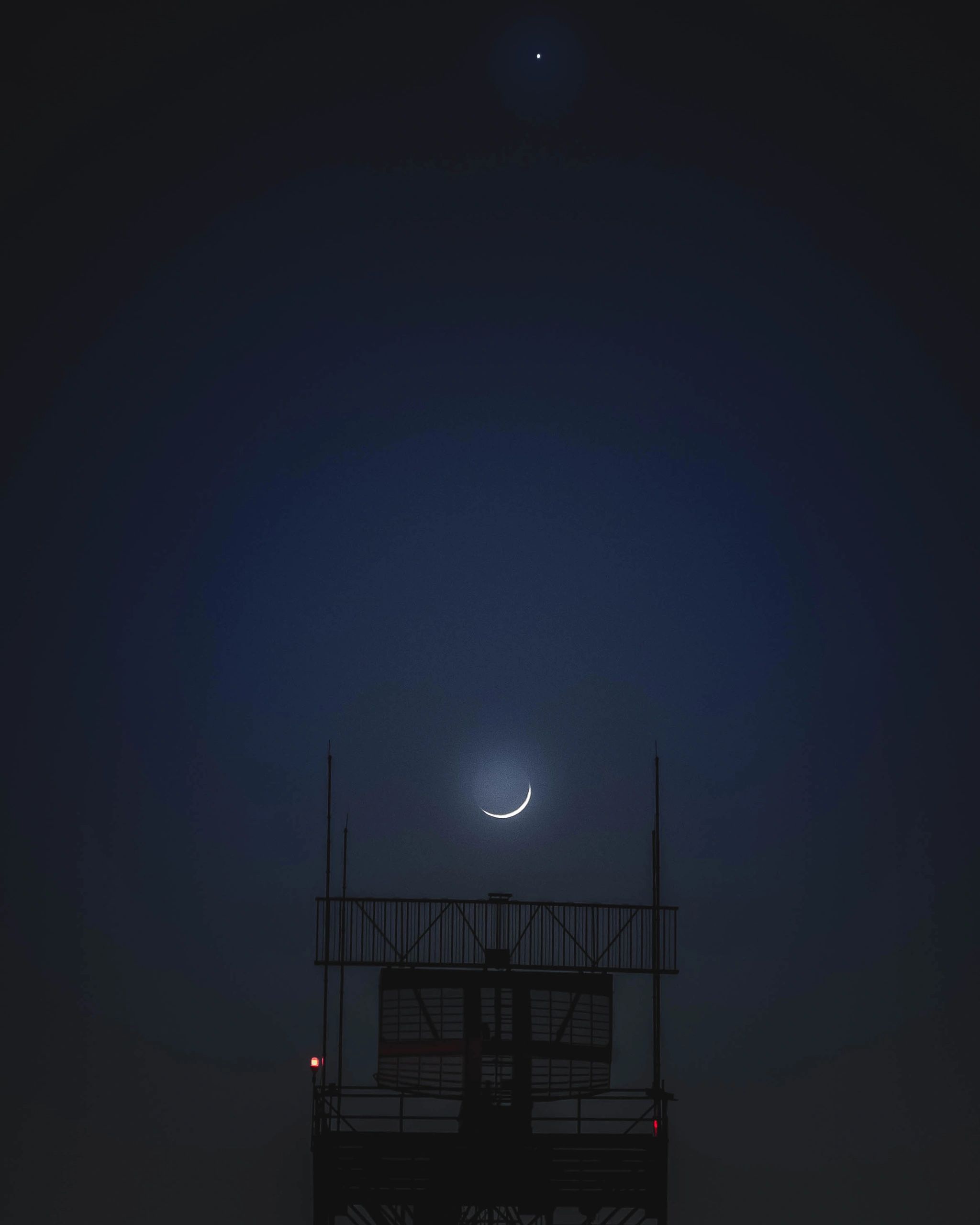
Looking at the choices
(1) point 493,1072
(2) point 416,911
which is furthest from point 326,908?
(1) point 493,1072

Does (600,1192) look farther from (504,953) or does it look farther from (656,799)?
(656,799)

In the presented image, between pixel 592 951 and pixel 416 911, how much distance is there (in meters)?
4.04

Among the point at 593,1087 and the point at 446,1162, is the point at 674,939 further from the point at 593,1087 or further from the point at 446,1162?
the point at 446,1162

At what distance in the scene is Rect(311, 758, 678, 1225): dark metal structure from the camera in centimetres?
3244

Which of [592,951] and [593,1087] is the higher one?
[592,951]

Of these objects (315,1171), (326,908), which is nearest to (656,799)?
(326,908)

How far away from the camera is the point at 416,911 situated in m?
35.8

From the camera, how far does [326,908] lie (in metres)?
34.3

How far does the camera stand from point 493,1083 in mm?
33219

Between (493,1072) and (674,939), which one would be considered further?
(674,939)

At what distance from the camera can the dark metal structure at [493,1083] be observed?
106 feet

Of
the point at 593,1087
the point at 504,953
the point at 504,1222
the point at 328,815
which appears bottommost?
the point at 504,1222

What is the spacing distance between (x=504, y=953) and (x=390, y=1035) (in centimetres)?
300

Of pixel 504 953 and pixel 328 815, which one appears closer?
pixel 504 953
